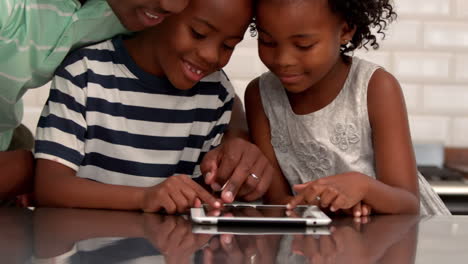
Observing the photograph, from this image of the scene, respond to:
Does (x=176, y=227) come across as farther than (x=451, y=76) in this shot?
No

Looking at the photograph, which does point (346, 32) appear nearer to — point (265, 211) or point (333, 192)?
point (333, 192)

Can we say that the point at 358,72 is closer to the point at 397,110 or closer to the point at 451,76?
the point at 397,110

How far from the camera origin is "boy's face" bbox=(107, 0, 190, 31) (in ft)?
3.81

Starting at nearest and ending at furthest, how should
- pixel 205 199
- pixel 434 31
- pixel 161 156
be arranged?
pixel 205 199 < pixel 161 156 < pixel 434 31

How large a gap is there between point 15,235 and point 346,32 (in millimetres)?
791

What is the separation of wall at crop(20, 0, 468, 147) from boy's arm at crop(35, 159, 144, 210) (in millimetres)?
1180

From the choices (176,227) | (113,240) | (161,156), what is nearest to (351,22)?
(161,156)

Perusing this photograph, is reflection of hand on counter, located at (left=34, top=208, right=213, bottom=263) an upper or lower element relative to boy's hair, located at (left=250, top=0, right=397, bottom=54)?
lower

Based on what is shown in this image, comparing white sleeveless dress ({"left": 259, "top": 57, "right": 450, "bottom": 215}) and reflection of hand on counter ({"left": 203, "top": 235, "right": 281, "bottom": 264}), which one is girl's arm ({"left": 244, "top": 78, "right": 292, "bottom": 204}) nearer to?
white sleeveless dress ({"left": 259, "top": 57, "right": 450, "bottom": 215})

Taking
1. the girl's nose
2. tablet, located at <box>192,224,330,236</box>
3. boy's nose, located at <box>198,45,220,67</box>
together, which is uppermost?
boy's nose, located at <box>198,45,220,67</box>

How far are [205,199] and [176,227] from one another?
16 centimetres

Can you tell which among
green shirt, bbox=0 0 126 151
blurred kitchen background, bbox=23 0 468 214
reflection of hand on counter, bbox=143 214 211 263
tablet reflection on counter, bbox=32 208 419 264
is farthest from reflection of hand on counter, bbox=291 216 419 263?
blurred kitchen background, bbox=23 0 468 214

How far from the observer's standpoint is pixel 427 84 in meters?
2.25

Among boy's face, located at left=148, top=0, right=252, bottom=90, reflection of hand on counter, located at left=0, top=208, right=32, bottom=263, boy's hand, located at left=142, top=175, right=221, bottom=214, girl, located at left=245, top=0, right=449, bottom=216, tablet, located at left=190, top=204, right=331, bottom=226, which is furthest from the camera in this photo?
boy's face, located at left=148, top=0, right=252, bottom=90
